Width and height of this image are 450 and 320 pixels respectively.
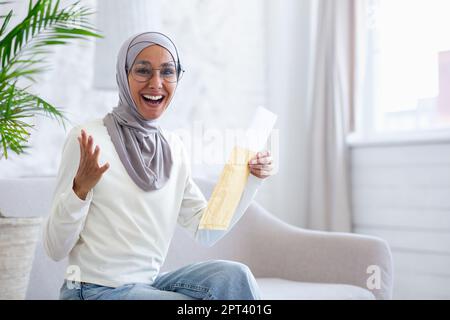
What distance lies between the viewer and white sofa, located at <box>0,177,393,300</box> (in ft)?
6.94

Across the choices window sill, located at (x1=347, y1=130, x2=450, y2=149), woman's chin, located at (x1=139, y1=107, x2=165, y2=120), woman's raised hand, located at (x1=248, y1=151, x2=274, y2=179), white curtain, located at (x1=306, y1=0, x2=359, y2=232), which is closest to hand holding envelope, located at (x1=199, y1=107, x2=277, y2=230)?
woman's raised hand, located at (x1=248, y1=151, x2=274, y2=179)

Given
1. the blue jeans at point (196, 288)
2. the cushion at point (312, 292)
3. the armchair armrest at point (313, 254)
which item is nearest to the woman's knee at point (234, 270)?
the blue jeans at point (196, 288)

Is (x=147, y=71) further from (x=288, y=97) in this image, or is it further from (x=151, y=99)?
(x=288, y=97)

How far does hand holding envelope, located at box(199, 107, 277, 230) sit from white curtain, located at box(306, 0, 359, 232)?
5.44 feet

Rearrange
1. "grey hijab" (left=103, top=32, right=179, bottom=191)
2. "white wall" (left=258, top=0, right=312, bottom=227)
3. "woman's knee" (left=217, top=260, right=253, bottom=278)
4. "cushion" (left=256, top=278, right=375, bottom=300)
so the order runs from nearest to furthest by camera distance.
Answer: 1. "woman's knee" (left=217, top=260, right=253, bottom=278)
2. "grey hijab" (left=103, top=32, right=179, bottom=191)
3. "cushion" (left=256, top=278, right=375, bottom=300)
4. "white wall" (left=258, top=0, right=312, bottom=227)

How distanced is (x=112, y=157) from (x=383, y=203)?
1828 millimetres

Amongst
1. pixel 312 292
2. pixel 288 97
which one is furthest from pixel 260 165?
pixel 288 97

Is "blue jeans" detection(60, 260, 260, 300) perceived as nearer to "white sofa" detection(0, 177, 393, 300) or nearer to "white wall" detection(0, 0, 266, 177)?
"white sofa" detection(0, 177, 393, 300)

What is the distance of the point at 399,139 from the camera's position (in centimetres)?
289

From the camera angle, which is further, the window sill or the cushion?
the window sill

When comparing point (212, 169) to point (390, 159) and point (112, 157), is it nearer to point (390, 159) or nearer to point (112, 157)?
point (390, 159)
